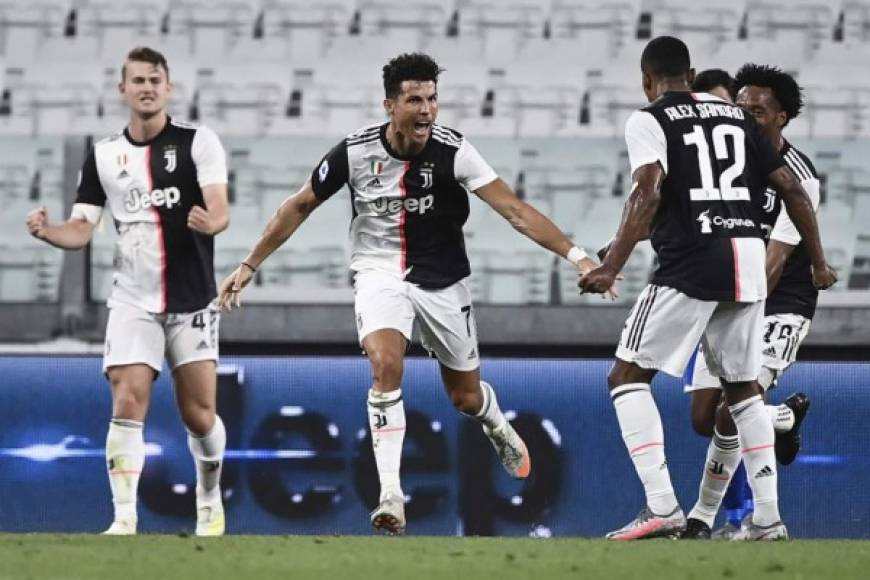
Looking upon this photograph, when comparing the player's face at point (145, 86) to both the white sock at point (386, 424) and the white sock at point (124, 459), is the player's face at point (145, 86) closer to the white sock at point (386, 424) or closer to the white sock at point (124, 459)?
the white sock at point (124, 459)

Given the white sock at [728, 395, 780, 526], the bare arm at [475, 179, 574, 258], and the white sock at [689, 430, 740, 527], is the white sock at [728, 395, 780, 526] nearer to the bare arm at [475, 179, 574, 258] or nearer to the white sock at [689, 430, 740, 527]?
the white sock at [689, 430, 740, 527]

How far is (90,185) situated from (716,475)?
3013mm

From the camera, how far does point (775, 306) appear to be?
7801mm

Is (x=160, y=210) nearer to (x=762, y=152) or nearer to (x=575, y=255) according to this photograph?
(x=575, y=255)

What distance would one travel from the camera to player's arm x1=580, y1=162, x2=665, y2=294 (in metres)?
6.22

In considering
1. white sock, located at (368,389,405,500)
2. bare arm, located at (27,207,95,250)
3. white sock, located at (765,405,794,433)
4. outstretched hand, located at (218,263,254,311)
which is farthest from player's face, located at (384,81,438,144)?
white sock, located at (765,405,794,433)

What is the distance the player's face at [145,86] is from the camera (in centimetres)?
711

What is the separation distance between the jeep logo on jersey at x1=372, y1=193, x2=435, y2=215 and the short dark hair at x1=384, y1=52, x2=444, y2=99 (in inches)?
17.7

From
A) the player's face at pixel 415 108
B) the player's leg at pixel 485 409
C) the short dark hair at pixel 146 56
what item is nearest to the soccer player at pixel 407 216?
the player's face at pixel 415 108

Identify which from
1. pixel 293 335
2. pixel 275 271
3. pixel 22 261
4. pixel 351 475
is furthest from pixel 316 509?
pixel 22 261

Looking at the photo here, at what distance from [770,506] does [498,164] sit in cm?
488

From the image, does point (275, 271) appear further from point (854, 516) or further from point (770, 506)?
point (770, 506)

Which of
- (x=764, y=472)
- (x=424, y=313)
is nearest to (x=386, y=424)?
(x=424, y=313)

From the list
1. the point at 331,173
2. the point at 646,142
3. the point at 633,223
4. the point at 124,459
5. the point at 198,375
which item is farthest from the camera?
the point at 198,375
